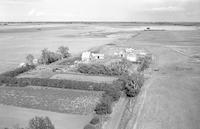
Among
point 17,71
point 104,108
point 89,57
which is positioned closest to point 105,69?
point 89,57

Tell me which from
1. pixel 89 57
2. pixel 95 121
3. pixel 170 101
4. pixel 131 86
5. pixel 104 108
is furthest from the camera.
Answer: pixel 89 57

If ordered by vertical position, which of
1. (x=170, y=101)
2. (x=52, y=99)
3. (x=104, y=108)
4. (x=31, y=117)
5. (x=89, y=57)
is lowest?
(x=170, y=101)

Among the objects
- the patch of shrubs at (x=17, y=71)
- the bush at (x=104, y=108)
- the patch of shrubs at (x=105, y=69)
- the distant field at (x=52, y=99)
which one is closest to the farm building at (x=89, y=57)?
the patch of shrubs at (x=105, y=69)

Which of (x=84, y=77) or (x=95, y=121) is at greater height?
(x=95, y=121)

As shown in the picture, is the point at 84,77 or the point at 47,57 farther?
the point at 47,57

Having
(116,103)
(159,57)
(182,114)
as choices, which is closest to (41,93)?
(116,103)

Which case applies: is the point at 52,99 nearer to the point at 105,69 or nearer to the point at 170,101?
the point at 105,69

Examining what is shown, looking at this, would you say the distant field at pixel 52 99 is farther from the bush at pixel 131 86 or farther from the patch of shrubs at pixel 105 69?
the patch of shrubs at pixel 105 69

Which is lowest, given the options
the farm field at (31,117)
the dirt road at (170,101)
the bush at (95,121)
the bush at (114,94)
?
the dirt road at (170,101)

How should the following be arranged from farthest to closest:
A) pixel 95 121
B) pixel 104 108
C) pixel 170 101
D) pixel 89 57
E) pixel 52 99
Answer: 1. pixel 89 57
2. pixel 52 99
3. pixel 170 101
4. pixel 104 108
5. pixel 95 121
